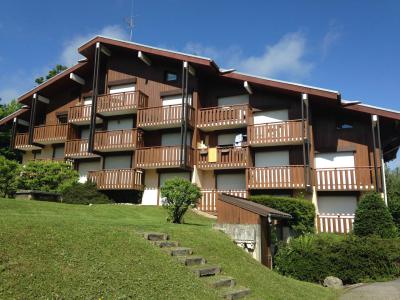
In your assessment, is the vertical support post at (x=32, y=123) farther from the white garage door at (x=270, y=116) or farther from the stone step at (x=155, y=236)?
the stone step at (x=155, y=236)

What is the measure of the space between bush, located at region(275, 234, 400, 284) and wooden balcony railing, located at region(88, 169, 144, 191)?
42.0 ft

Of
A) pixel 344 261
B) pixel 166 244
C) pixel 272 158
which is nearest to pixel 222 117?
pixel 272 158

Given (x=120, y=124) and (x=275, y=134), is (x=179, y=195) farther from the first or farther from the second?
(x=120, y=124)

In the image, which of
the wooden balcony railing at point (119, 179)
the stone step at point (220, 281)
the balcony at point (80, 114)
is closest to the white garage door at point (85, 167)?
the wooden balcony railing at point (119, 179)

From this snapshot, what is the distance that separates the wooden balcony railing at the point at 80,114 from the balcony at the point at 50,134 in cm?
95

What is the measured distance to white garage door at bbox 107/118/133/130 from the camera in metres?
27.3

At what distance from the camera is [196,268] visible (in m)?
8.73

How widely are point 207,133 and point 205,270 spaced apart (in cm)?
1700

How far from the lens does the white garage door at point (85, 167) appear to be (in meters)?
28.2

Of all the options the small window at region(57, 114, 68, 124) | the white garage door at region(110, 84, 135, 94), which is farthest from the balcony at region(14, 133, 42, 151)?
the white garage door at region(110, 84, 135, 94)

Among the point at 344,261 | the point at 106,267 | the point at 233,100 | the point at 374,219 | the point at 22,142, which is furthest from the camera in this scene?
the point at 22,142

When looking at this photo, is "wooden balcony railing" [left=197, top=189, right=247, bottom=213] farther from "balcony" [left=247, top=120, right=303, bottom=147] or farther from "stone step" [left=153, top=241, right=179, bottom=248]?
"stone step" [left=153, top=241, right=179, bottom=248]

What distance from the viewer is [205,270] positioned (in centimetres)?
876

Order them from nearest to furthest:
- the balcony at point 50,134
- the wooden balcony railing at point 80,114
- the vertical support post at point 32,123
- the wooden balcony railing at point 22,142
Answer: the wooden balcony railing at point 80,114
the balcony at point 50,134
the vertical support post at point 32,123
the wooden balcony railing at point 22,142
